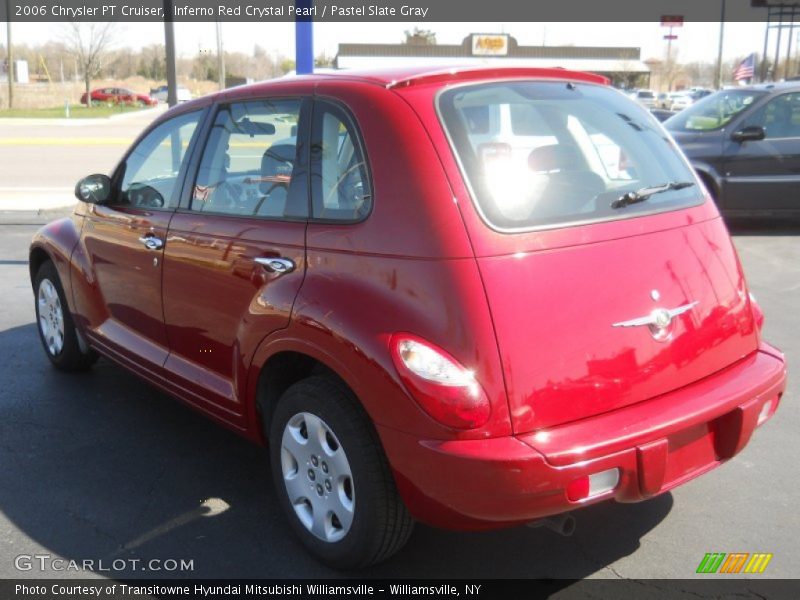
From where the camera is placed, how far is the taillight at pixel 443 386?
256cm

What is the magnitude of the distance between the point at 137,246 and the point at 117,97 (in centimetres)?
5332

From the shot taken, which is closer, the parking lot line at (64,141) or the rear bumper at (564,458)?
the rear bumper at (564,458)

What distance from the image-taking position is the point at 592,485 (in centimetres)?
263

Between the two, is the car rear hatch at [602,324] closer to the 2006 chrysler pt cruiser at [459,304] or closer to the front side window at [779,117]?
the 2006 chrysler pt cruiser at [459,304]

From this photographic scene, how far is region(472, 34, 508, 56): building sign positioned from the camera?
34.0 metres

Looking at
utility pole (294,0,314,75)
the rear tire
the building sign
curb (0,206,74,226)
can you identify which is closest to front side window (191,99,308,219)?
the rear tire

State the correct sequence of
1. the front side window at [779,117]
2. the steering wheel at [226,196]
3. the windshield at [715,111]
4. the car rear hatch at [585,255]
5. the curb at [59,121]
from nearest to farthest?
the car rear hatch at [585,255] → the steering wheel at [226,196] → the front side window at [779,117] → the windshield at [715,111] → the curb at [59,121]

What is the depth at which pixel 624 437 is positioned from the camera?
8.61 ft

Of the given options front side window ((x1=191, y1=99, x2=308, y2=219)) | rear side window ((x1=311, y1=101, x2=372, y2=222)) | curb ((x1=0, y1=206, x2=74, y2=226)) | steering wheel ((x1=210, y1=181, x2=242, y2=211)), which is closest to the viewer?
rear side window ((x1=311, y1=101, x2=372, y2=222))

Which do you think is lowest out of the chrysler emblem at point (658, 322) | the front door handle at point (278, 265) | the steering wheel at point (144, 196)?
the chrysler emblem at point (658, 322)

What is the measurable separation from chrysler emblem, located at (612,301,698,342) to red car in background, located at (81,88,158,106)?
5375 centimetres

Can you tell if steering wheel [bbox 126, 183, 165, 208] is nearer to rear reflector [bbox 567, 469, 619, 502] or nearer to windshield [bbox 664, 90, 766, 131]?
rear reflector [bbox 567, 469, 619, 502]

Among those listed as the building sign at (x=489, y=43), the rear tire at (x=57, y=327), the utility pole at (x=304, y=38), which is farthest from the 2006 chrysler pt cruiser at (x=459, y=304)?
the building sign at (x=489, y=43)

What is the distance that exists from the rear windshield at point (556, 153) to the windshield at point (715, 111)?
23.7 feet
